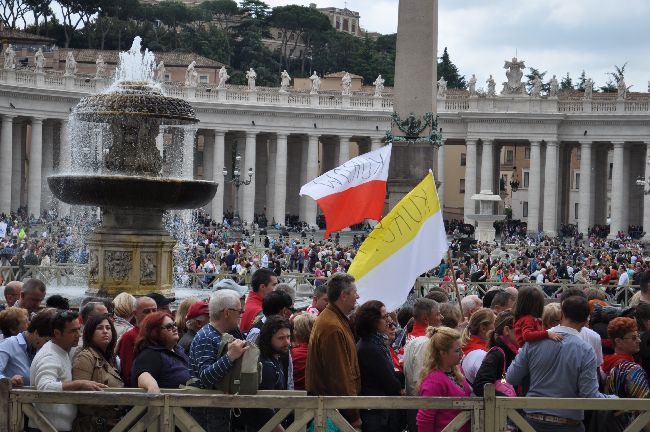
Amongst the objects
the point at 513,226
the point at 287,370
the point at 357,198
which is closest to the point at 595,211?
the point at 513,226

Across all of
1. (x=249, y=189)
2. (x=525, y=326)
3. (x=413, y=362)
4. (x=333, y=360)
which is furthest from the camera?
(x=249, y=189)

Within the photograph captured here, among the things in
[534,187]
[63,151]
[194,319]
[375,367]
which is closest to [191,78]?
[63,151]

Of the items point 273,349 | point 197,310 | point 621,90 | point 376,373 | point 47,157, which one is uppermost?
point 621,90

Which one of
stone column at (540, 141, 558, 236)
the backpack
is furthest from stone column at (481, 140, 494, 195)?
the backpack

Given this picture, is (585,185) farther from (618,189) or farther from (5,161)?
(5,161)

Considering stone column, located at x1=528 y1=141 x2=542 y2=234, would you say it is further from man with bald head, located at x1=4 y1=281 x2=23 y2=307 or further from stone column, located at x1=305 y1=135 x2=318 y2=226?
man with bald head, located at x1=4 y1=281 x2=23 y2=307

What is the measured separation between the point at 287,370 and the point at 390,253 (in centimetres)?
360

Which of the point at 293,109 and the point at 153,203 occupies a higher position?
the point at 293,109

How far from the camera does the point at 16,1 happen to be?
10931 cm

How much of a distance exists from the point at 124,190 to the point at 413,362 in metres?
8.91

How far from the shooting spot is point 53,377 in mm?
8492

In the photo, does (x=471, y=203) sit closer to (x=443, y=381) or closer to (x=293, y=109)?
(x=293, y=109)

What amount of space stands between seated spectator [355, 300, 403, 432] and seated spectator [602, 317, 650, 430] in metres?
1.74

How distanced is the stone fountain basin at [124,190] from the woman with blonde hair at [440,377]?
9288 mm
